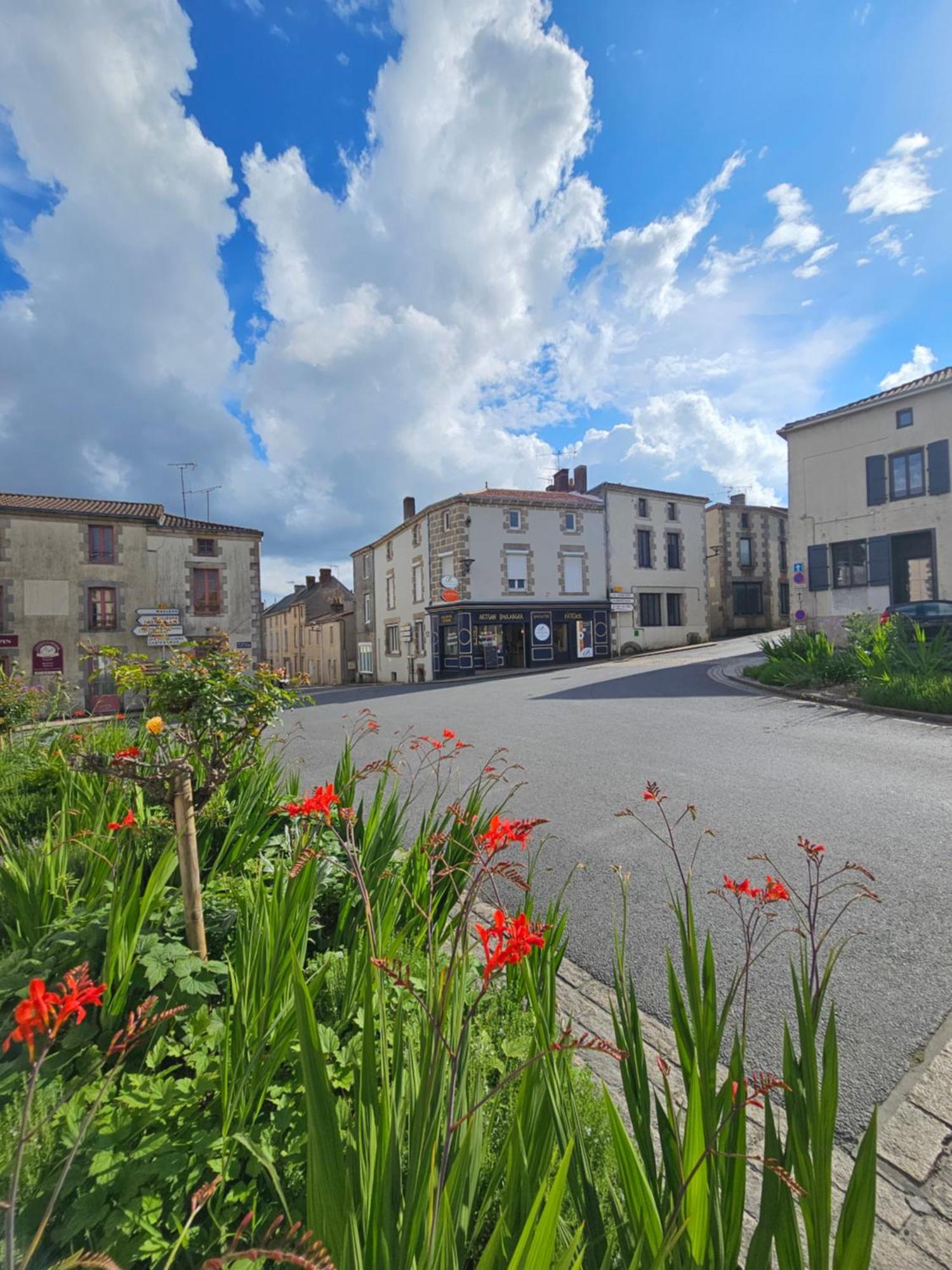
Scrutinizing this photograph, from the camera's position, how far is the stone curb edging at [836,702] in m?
9.05

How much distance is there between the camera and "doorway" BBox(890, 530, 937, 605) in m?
19.3

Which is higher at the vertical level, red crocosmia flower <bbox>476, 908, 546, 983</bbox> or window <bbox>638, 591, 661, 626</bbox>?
window <bbox>638, 591, 661, 626</bbox>

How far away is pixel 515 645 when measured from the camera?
28.1 metres

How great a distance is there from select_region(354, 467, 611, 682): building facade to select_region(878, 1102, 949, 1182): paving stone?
974 inches

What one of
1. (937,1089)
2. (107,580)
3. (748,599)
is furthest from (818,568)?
(107,580)

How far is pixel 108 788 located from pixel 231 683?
4.74 feet

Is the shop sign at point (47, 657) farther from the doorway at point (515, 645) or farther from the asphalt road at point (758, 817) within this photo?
the doorway at point (515, 645)

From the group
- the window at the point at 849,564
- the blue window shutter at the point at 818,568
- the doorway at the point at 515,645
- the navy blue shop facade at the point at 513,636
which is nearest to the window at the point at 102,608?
the navy blue shop facade at the point at 513,636

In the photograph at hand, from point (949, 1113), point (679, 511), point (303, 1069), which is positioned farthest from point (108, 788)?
point (679, 511)

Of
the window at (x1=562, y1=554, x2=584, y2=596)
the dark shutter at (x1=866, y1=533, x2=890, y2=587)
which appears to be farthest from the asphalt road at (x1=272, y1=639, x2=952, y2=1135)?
the window at (x1=562, y1=554, x2=584, y2=596)

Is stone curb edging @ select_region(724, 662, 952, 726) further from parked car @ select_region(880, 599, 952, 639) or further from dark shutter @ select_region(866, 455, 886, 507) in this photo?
dark shutter @ select_region(866, 455, 886, 507)

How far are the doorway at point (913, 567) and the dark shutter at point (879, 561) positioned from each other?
0.35 meters

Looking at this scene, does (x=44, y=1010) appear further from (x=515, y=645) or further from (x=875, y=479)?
(x=515, y=645)

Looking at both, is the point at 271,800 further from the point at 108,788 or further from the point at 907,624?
the point at 907,624
